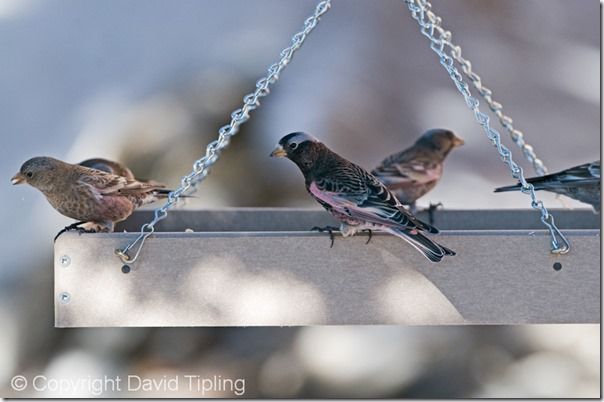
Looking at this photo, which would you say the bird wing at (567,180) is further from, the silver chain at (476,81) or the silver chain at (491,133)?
the silver chain at (491,133)

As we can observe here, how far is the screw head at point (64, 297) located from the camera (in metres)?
1.89

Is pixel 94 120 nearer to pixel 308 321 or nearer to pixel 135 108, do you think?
pixel 135 108

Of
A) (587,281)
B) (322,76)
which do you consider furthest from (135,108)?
(587,281)

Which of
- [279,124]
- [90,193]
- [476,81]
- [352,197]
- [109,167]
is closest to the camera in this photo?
[352,197]

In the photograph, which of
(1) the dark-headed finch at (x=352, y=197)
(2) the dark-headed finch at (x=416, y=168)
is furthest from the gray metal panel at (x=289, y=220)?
(2) the dark-headed finch at (x=416, y=168)

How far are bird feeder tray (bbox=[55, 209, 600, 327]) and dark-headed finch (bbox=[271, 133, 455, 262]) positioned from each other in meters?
0.04

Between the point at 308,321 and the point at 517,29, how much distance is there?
3.17m

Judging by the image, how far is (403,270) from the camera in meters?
1.91

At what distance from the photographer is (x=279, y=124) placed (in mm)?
4332

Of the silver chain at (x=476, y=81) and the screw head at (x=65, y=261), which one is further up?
the silver chain at (x=476, y=81)

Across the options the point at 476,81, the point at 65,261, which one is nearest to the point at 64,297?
the point at 65,261

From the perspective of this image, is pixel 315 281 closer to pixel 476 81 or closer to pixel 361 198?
pixel 361 198

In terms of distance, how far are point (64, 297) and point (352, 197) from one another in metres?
0.67

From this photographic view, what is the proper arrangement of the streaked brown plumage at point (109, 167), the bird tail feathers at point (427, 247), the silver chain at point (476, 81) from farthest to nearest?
the streaked brown plumage at point (109, 167) < the silver chain at point (476, 81) < the bird tail feathers at point (427, 247)
